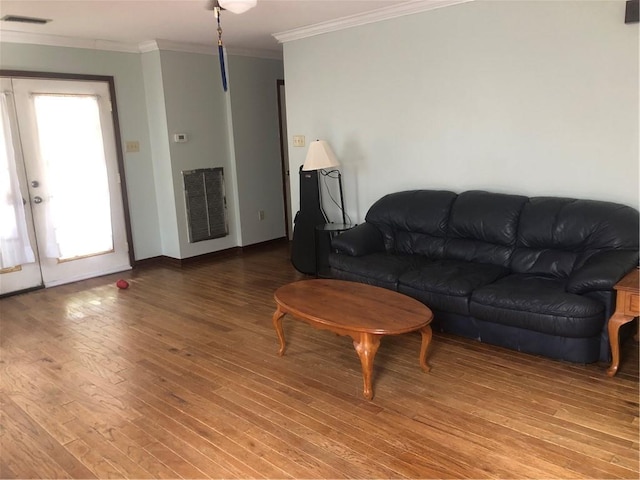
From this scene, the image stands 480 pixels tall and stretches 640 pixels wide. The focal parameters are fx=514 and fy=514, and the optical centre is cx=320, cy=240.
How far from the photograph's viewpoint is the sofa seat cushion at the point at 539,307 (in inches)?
112

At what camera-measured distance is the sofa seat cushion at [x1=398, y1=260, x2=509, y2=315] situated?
3.28 meters

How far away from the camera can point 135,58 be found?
17.9ft

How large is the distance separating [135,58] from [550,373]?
4925mm

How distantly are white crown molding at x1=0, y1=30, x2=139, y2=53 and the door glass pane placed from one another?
0.48 meters

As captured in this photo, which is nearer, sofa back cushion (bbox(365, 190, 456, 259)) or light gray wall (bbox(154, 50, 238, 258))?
sofa back cushion (bbox(365, 190, 456, 259))

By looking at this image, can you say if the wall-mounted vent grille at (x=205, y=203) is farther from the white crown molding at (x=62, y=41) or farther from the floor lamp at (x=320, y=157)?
the floor lamp at (x=320, y=157)

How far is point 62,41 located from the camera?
4.87 metres

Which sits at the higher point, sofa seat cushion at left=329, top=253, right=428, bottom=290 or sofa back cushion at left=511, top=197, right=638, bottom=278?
sofa back cushion at left=511, top=197, right=638, bottom=278

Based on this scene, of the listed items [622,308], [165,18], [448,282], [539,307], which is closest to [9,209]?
[165,18]

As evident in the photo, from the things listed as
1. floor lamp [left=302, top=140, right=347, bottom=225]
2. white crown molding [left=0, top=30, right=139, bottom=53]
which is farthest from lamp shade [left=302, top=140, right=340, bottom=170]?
white crown molding [left=0, top=30, right=139, bottom=53]

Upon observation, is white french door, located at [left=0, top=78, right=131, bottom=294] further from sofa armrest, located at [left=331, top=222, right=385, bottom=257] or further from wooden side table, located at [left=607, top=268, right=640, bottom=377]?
wooden side table, located at [left=607, top=268, right=640, bottom=377]

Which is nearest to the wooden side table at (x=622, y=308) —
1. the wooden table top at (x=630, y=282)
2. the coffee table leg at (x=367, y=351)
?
the wooden table top at (x=630, y=282)

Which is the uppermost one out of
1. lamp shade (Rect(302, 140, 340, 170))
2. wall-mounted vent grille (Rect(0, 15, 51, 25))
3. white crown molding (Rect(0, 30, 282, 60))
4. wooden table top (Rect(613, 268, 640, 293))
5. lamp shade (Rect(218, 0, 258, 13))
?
wall-mounted vent grille (Rect(0, 15, 51, 25))

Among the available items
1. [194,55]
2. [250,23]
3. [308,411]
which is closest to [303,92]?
[250,23]
